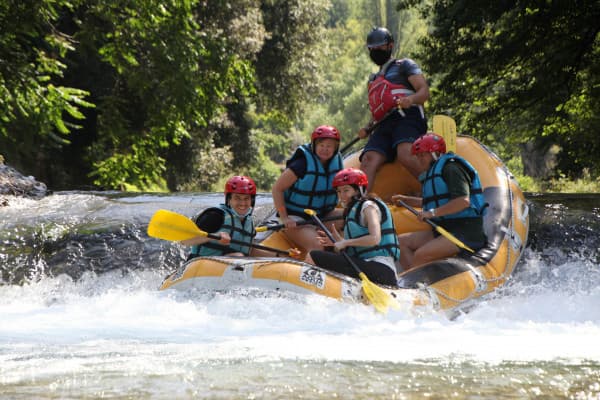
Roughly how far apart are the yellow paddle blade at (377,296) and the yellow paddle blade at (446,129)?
255 cm

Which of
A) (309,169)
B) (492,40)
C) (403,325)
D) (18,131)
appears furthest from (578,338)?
(18,131)

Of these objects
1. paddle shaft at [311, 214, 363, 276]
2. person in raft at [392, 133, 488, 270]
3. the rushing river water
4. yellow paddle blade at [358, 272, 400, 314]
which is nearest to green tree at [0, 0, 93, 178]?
the rushing river water

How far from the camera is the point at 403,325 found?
213 inches

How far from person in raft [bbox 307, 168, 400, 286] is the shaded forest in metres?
5.53

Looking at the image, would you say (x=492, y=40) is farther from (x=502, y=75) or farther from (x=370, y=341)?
(x=370, y=341)

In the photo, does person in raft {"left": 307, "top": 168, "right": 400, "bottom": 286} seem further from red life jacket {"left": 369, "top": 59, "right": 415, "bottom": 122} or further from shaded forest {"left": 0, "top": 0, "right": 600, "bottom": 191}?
shaded forest {"left": 0, "top": 0, "right": 600, "bottom": 191}

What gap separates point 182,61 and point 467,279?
8.96m

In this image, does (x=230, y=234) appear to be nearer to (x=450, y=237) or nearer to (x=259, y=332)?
(x=259, y=332)

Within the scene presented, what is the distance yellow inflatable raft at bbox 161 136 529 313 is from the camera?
222 inches

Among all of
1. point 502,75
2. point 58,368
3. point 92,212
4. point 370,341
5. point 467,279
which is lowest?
point 58,368

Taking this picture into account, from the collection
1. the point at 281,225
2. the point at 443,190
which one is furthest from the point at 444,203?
the point at 281,225

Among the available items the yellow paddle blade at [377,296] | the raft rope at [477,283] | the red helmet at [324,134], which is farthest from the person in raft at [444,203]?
the yellow paddle blade at [377,296]

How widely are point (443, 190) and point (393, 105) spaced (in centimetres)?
113

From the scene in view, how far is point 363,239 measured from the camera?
5.90m
